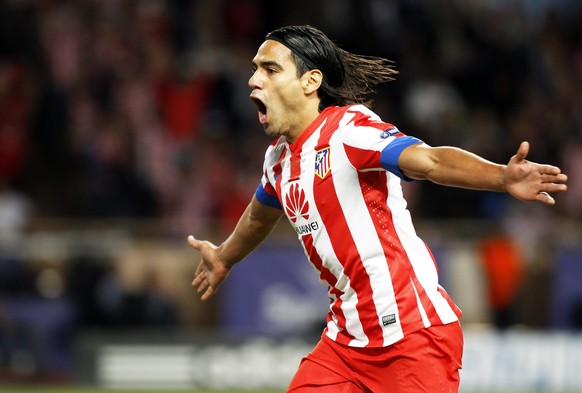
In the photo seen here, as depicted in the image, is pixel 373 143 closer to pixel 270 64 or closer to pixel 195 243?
pixel 270 64

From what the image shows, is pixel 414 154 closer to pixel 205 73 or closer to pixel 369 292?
pixel 369 292

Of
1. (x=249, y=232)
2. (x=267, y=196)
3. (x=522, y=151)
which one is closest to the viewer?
(x=522, y=151)

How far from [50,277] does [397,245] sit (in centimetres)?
788

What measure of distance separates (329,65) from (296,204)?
0.69m

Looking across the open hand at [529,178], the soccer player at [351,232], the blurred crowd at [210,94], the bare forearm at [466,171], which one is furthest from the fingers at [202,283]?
the blurred crowd at [210,94]

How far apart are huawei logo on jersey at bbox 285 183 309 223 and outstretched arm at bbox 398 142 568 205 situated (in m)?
0.63

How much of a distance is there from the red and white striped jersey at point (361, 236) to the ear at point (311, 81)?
165mm

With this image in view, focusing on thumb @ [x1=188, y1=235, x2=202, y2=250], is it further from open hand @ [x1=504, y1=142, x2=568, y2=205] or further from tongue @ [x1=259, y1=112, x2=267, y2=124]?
open hand @ [x1=504, y1=142, x2=568, y2=205]

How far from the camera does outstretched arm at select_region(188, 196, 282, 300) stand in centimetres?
612

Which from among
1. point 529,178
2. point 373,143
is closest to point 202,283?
point 373,143

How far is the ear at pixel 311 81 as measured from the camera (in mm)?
5539

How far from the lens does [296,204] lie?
548 centimetres

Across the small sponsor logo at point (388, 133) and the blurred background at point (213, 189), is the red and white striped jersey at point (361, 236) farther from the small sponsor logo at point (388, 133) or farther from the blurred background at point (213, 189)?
the blurred background at point (213, 189)

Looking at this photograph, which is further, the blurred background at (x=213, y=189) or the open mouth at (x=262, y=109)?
the blurred background at (x=213, y=189)
